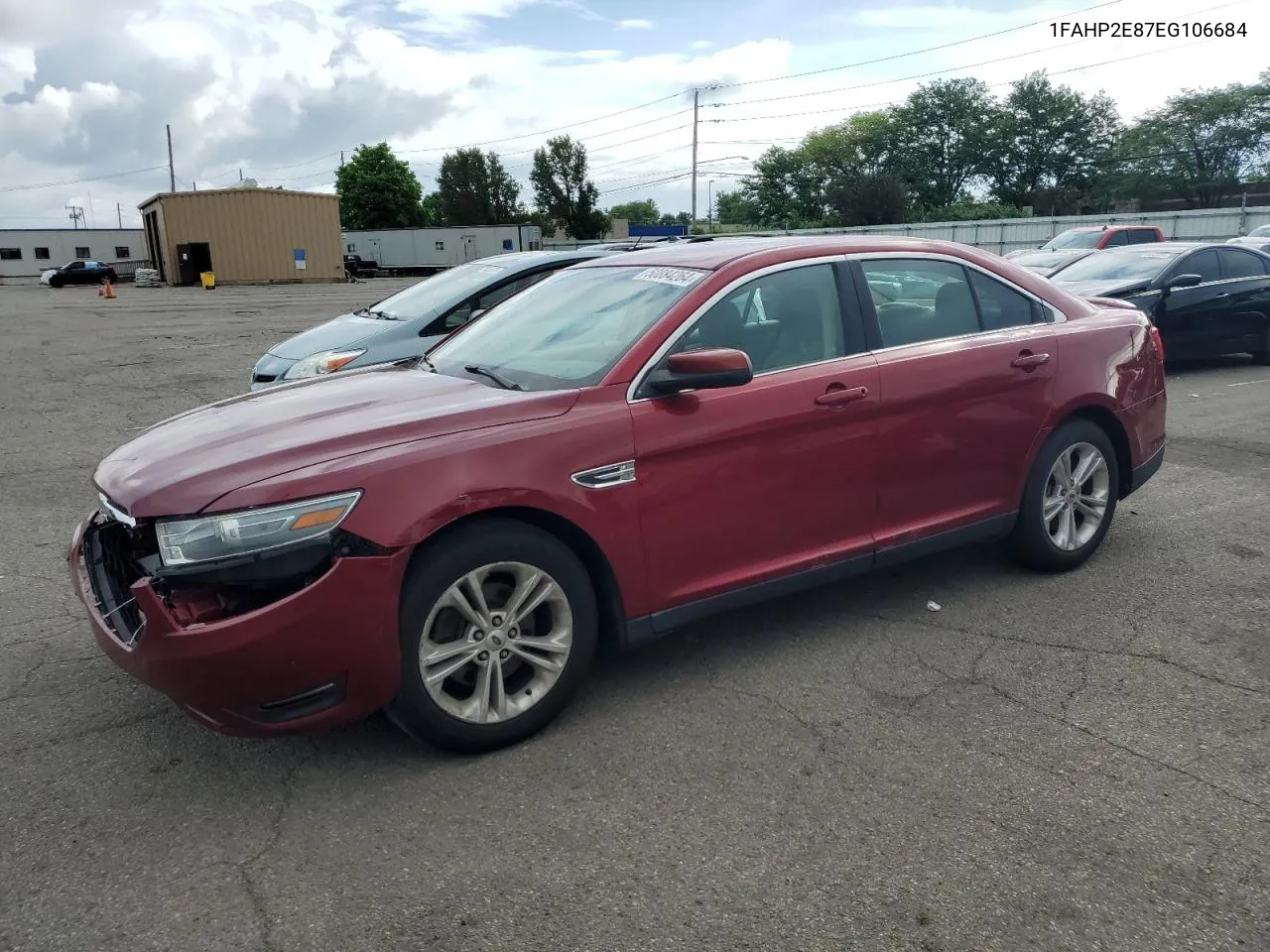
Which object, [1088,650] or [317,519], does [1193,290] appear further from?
[317,519]

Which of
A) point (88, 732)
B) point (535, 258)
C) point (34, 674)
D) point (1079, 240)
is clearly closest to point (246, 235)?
point (1079, 240)

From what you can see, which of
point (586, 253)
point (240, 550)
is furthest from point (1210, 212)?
point (240, 550)

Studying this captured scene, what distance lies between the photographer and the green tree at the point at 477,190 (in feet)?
317

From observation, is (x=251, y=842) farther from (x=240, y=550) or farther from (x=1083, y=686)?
(x=1083, y=686)

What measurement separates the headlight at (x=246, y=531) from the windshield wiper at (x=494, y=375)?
976 mm

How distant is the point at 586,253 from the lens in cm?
817

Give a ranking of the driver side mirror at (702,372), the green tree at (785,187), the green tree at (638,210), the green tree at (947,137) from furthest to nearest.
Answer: the green tree at (638,210)
the green tree at (785,187)
the green tree at (947,137)
the driver side mirror at (702,372)

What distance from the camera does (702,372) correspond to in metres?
3.46

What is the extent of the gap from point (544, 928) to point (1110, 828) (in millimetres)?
1601

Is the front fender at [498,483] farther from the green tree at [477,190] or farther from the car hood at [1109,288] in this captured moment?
the green tree at [477,190]

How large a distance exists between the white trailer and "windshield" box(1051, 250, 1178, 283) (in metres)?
52.3

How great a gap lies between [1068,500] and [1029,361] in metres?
0.75

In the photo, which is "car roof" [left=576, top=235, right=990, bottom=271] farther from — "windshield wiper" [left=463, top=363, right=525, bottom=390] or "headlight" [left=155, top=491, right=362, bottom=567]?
"headlight" [left=155, top=491, right=362, bottom=567]

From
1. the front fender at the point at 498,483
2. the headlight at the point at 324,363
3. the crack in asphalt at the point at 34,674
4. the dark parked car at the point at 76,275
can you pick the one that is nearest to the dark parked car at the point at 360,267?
the dark parked car at the point at 76,275
